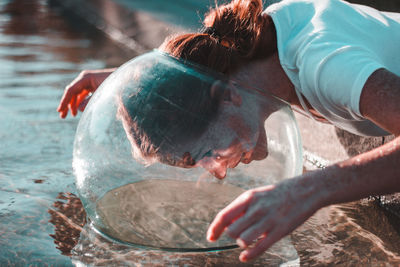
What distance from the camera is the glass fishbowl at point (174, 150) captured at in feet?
6.13

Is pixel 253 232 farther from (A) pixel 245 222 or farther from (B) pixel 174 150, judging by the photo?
(B) pixel 174 150

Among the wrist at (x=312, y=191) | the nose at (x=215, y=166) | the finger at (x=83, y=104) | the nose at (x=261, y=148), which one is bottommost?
the finger at (x=83, y=104)

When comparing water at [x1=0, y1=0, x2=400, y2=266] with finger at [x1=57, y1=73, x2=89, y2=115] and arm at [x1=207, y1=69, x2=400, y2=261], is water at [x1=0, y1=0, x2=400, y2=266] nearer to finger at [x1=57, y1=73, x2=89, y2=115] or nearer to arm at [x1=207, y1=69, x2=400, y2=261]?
finger at [x1=57, y1=73, x2=89, y2=115]

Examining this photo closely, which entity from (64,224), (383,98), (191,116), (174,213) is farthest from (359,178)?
(64,224)

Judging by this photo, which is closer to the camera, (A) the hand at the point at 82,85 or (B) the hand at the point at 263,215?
(B) the hand at the point at 263,215

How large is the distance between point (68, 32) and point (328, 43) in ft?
23.9

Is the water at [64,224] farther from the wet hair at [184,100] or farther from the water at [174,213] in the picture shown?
the wet hair at [184,100]

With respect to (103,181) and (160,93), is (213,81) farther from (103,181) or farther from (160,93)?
(103,181)

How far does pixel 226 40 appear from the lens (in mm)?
2072

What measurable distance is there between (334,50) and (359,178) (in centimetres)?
46

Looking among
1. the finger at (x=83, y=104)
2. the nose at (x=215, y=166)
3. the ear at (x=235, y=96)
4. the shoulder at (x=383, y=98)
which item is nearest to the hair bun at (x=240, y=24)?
the ear at (x=235, y=96)

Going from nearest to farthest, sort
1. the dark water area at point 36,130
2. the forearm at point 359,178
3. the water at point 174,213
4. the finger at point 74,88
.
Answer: the forearm at point 359,178, the water at point 174,213, the dark water area at point 36,130, the finger at point 74,88

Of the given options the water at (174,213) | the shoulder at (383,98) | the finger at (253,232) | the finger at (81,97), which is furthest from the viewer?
the finger at (81,97)

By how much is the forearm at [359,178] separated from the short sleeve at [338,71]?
0.23 metres
